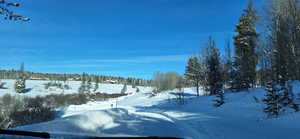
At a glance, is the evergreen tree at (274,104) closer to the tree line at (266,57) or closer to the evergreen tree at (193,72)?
the tree line at (266,57)

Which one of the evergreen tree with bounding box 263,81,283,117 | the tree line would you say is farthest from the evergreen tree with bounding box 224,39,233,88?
the evergreen tree with bounding box 263,81,283,117

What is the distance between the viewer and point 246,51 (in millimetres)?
30219

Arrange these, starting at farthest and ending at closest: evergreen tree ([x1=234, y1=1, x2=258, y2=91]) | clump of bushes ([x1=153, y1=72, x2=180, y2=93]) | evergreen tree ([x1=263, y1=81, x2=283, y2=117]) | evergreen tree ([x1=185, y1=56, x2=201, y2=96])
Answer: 1. clump of bushes ([x1=153, y1=72, x2=180, y2=93])
2. evergreen tree ([x1=185, y1=56, x2=201, y2=96])
3. evergreen tree ([x1=234, y1=1, x2=258, y2=91])
4. evergreen tree ([x1=263, y1=81, x2=283, y2=117])

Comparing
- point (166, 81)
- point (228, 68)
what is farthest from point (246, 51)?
point (166, 81)

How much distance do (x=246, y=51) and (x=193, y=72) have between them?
48.1ft

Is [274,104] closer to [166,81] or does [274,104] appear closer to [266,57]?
[266,57]

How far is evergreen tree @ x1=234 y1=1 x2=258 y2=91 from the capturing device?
28.5 m

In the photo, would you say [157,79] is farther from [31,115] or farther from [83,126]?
[83,126]

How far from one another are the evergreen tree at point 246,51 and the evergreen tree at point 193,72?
8711mm

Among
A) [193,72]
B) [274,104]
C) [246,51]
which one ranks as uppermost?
[246,51]

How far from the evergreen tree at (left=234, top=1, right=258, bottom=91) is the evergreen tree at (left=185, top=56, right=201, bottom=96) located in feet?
28.6

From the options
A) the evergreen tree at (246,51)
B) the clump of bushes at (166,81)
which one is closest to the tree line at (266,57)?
the evergreen tree at (246,51)

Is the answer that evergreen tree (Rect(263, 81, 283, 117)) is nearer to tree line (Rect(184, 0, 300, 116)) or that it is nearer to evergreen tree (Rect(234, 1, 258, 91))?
tree line (Rect(184, 0, 300, 116))

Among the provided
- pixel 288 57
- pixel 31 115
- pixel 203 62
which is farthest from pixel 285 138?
pixel 203 62
